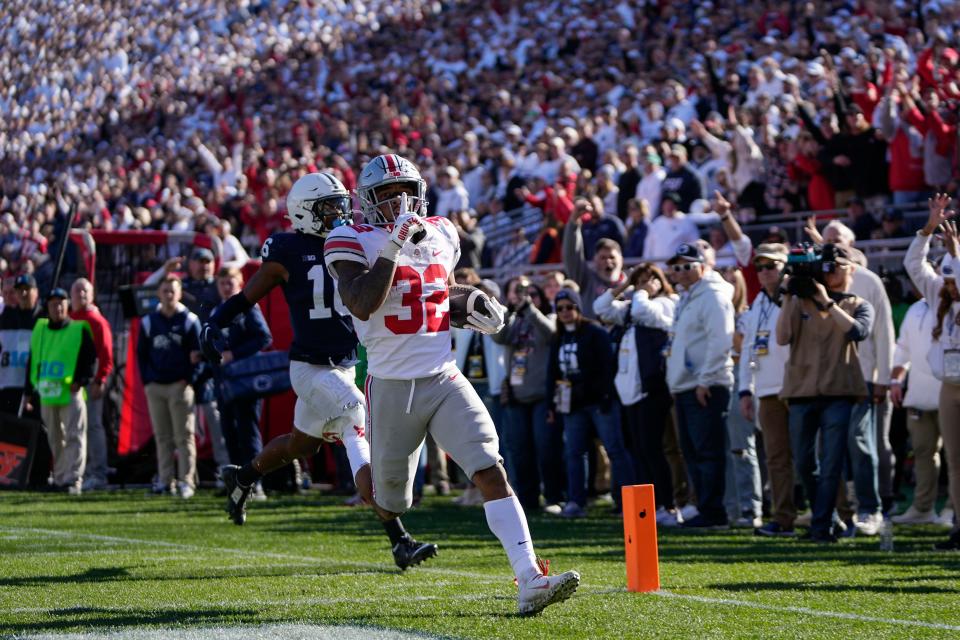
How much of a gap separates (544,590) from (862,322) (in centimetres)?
428

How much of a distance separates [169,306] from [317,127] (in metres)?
15.2

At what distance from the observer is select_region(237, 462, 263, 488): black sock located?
880 cm

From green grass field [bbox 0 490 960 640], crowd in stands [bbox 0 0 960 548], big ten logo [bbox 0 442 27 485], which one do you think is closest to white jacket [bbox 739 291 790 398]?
crowd in stands [bbox 0 0 960 548]

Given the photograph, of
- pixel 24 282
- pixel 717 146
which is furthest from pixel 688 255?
pixel 24 282

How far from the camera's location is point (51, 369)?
14.4 metres

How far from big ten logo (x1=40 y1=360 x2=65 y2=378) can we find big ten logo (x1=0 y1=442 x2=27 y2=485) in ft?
2.42

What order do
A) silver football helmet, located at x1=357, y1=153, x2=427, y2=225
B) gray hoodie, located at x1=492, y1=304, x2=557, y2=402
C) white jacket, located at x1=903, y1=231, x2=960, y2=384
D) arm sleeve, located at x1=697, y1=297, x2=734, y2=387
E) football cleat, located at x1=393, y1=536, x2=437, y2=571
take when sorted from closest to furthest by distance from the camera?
silver football helmet, located at x1=357, y1=153, x2=427, y2=225, football cleat, located at x1=393, y1=536, x2=437, y2=571, white jacket, located at x1=903, y1=231, x2=960, y2=384, arm sleeve, located at x1=697, y1=297, x2=734, y2=387, gray hoodie, located at x1=492, y1=304, x2=557, y2=402

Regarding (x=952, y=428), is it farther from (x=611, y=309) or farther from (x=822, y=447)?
(x=611, y=309)

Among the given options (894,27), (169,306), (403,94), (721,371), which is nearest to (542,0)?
(403,94)

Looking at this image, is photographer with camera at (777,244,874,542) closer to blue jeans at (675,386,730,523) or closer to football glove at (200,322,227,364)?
blue jeans at (675,386,730,523)

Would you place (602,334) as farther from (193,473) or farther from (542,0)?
(542,0)

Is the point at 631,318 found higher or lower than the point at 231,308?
higher

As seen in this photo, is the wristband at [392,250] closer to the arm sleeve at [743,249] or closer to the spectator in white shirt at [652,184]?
the arm sleeve at [743,249]

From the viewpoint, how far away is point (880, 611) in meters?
6.32
